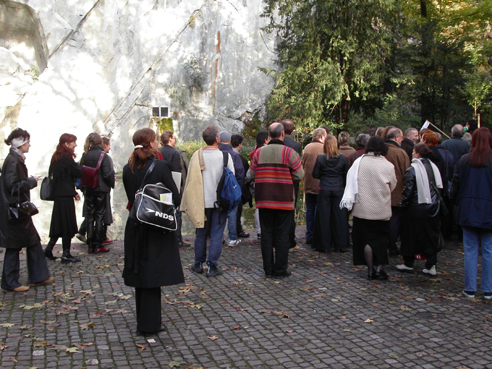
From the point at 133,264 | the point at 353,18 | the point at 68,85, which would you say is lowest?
the point at 133,264

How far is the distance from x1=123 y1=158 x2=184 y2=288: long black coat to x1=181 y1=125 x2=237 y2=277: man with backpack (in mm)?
2037

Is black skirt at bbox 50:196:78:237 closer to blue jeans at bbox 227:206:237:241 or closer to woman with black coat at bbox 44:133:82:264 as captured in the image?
woman with black coat at bbox 44:133:82:264

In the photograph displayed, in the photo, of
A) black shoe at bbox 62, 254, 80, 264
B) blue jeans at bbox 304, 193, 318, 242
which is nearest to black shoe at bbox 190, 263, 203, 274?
black shoe at bbox 62, 254, 80, 264

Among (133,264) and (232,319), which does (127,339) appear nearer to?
(133,264)

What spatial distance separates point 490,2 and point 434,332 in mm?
23327

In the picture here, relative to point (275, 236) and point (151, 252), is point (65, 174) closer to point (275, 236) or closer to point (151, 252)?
point (275, 236)

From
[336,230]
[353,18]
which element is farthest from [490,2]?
[336,230]

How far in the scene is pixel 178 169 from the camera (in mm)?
9016

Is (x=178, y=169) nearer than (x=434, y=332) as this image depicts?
No

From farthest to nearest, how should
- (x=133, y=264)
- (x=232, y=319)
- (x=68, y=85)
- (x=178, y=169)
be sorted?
(x=68, y=85) < (x=178, y=169) < (x=232, y=319) < (x=133, y=264)

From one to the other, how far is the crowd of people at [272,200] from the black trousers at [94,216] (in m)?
0.02

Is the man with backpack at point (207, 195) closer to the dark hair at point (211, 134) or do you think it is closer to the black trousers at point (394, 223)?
the dark hair at point (211, 134)

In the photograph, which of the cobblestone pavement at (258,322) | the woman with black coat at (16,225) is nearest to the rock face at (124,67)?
the woman with black coat at (16,225)

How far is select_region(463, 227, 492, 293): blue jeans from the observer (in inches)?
247
